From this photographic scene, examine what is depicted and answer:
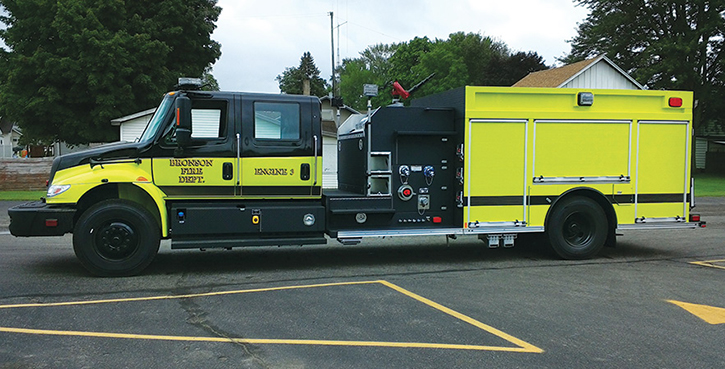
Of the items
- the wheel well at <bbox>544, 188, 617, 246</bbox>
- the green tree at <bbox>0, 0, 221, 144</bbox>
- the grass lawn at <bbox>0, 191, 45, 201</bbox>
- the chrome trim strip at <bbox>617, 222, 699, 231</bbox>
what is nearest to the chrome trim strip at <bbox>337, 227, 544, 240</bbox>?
the wheel well at <bbox>544, 188, 617, 246</bbox>

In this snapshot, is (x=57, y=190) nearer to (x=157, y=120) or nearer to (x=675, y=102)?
(x=157, y=120)

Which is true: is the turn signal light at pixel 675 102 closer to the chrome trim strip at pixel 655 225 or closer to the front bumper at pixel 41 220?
the chrome trim strip at pixel 655 225

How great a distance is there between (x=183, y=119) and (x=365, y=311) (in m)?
3.61

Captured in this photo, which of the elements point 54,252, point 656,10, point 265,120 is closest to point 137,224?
point 265,120

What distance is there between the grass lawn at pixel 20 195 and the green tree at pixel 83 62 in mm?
9098

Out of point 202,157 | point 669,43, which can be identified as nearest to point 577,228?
point 202,157

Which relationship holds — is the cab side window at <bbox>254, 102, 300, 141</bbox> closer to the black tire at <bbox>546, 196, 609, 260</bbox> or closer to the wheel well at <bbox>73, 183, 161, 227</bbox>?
the wheel well at <bbox>73, 183, 161, 227</bbox>

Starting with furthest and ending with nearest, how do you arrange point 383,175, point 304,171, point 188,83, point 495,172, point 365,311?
point 495,172 → point 383,175 → point 304,171 → point 188,83 → point 365,311

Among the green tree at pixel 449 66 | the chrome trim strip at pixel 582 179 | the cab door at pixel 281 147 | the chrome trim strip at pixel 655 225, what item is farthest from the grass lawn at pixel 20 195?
the green tree at pixel 449 66

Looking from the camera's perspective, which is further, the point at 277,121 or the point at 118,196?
the point at 277,121

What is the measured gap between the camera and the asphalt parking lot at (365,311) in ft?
16.0

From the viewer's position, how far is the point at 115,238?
25.3 feet

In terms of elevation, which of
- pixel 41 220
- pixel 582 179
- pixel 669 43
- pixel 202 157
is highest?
pixel 669 43

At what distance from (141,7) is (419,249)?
28785 millimetres
